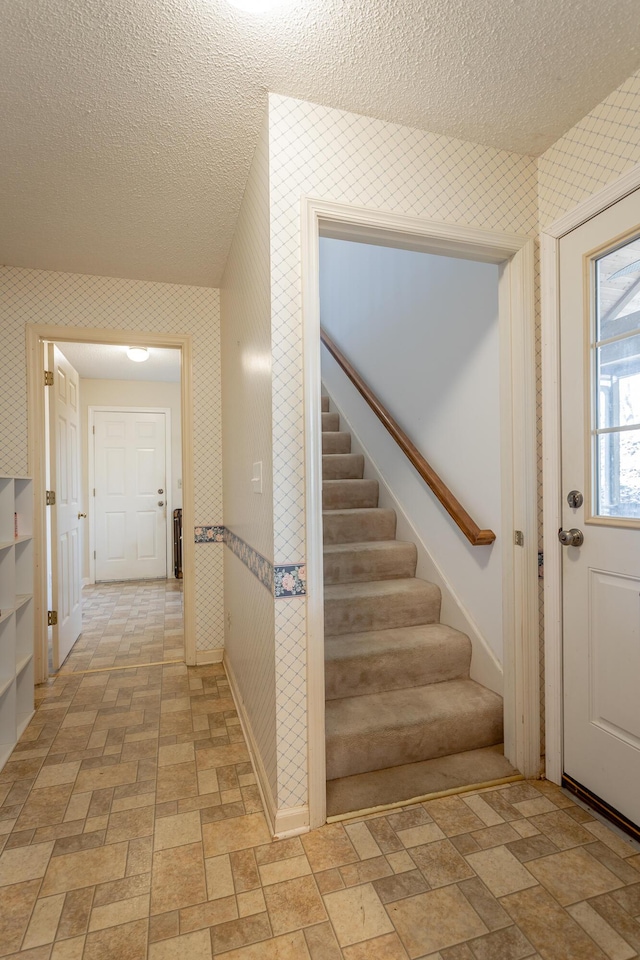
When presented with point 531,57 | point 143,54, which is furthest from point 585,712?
point 143,54

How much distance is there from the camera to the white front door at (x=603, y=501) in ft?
4.94

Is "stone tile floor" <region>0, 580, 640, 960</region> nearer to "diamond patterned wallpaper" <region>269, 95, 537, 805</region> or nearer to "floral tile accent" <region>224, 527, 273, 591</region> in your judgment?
"diamond patterned wallpaper" <region>269, 95, 537, 805</region>

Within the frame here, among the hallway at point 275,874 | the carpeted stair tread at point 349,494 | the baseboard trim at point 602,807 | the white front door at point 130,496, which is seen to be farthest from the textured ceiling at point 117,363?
the baseboard trim at point 602,807

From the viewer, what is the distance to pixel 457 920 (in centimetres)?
124

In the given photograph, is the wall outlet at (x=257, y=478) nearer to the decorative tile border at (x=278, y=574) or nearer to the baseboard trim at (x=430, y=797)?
the decorative tile border at (x=278, y=574)

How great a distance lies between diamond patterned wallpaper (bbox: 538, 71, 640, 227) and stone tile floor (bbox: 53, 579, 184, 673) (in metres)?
3.16

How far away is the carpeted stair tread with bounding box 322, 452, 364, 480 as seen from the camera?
3.34 meters

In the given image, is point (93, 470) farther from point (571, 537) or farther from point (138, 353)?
point (571, 537)

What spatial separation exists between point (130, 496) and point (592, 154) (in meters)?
5.21

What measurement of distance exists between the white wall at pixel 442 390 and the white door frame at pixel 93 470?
9.75 ft

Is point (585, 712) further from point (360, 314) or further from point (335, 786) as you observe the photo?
point (360, 314)

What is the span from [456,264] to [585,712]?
201 centimetres

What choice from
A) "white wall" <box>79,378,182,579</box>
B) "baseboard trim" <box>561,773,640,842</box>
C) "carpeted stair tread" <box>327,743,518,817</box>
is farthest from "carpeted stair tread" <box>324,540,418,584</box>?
"white wall" <box>79,378,182,579</box>

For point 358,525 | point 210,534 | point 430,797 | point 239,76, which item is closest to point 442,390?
point 358,525
